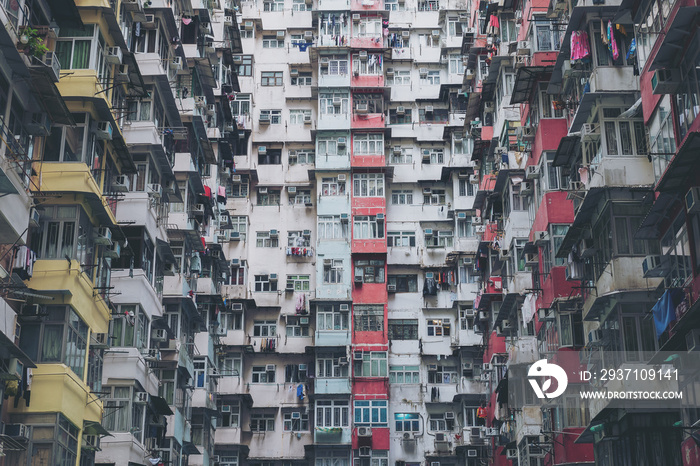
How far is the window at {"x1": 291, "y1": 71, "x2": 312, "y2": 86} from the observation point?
5491 cm

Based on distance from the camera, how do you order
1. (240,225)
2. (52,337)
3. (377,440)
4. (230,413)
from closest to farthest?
(52,337), (377,440), (230,413), (240,225)

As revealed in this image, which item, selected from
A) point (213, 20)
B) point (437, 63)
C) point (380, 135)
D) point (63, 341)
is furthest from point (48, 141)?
point (437, 63)

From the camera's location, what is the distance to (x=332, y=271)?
162ft

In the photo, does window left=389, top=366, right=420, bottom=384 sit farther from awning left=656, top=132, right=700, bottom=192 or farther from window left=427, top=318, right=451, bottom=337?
awning left=656, top=132, right=700, bottom=192

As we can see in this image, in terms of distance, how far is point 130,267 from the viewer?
29500 mm

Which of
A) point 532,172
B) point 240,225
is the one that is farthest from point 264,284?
point 532,172

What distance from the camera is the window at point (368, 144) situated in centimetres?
5184

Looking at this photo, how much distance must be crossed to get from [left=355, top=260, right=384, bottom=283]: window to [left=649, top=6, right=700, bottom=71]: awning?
2937cm

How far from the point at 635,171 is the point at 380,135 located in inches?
1091

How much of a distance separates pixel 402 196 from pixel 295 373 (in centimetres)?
1124

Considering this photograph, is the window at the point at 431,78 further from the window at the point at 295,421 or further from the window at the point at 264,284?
the window at the point at 295,421

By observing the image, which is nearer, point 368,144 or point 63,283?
point 63,283

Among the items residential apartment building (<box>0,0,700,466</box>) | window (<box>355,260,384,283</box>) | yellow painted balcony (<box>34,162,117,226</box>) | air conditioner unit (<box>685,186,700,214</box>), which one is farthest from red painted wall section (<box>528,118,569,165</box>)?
window (<box>355,260,384,283</box>)

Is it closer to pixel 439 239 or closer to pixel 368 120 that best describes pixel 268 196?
pixel 368 120
